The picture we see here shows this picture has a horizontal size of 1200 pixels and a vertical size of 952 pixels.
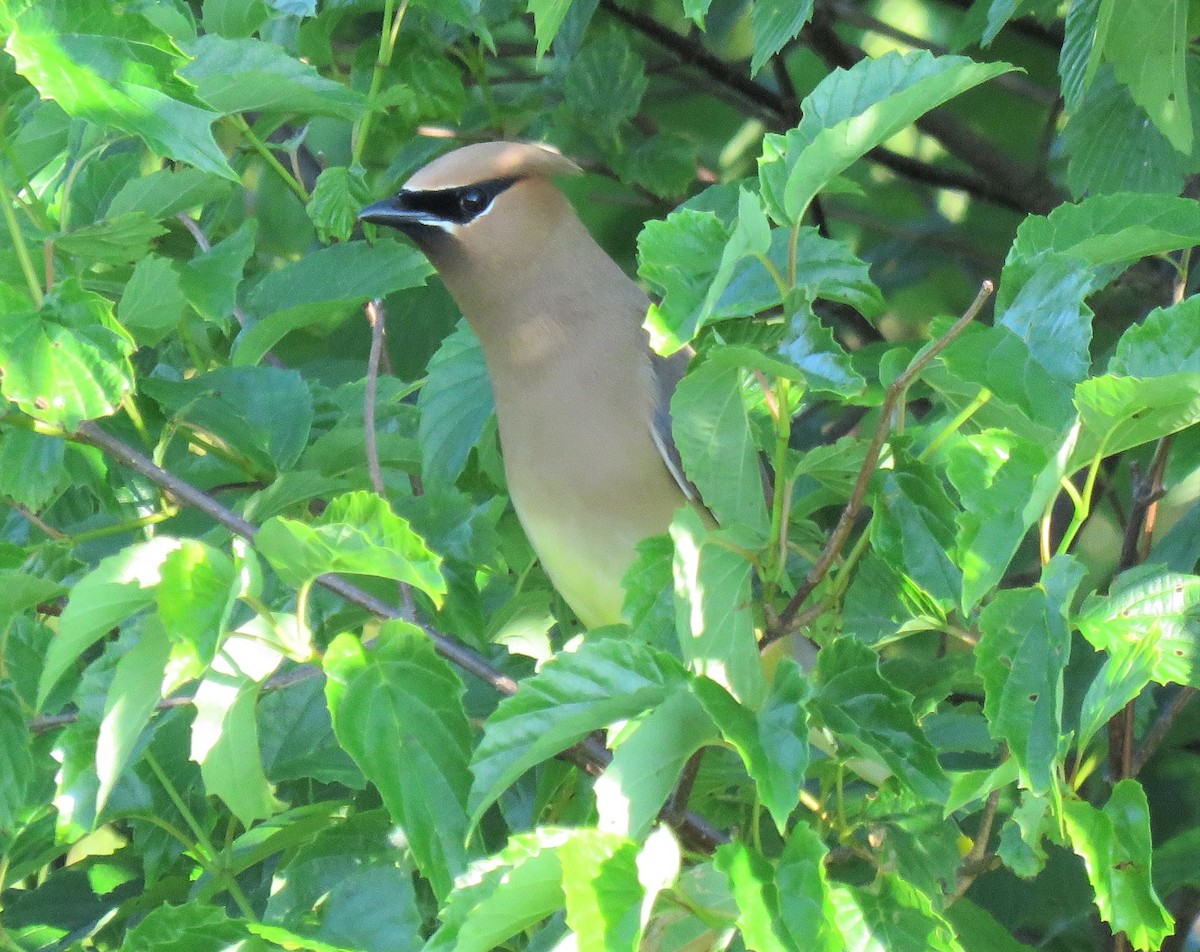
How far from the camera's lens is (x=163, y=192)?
6.34ft

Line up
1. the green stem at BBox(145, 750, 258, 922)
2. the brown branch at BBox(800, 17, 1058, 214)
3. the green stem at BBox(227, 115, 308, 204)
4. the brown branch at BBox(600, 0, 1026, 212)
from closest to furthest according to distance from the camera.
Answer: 1. the green stem at BBox(145, 750, 258, 922)
2. the green stem at BBox(227, 115, 308, 204)
3. the brown branch at BBox(600, 0, 1026, 212)
4. the brown branch at BBox(800, 17, 1058, 214)

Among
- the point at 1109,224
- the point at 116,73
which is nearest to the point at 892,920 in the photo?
the point at 1109,224

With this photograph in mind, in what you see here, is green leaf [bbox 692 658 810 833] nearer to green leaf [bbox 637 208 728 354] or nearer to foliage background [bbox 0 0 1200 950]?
foliage background [bbox 0 0 1200 950]

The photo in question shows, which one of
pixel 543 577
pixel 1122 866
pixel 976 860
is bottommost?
pixel 543 577

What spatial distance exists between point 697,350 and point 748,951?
49cm

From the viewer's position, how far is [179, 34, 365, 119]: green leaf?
187cm

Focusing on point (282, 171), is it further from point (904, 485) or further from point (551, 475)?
point (904, 485)

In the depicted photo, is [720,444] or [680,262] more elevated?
[680,262]

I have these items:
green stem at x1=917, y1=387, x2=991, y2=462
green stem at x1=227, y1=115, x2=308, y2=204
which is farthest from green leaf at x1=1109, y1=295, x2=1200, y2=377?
green stem at x1=227, y1=115, x2=308, y2=204

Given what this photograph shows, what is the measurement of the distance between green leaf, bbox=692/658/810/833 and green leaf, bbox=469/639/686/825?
0.05 meters

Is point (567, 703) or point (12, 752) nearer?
point (567, 703)

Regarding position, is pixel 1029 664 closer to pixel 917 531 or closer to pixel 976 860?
pixel 917 531

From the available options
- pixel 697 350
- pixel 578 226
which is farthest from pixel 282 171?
pixel 697 350

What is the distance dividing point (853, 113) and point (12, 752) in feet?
3.19
